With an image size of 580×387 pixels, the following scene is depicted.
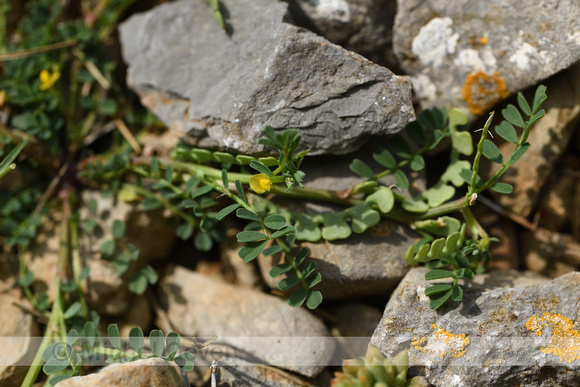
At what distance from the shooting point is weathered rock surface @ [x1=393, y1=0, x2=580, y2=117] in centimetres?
264

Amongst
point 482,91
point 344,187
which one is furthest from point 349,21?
point 344,187

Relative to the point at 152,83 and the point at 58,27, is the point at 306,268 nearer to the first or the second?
→ the point at 152,83

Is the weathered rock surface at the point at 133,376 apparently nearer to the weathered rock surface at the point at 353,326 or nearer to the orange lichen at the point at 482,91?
the weathered rock surface at the point at 353,326

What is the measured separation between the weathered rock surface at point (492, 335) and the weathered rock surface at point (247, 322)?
0.48 metres

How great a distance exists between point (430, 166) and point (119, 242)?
6.62ft

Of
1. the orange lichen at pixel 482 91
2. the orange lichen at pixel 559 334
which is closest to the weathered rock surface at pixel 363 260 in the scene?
the orange lichen at pixel 559 334

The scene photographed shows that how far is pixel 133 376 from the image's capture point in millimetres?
2205

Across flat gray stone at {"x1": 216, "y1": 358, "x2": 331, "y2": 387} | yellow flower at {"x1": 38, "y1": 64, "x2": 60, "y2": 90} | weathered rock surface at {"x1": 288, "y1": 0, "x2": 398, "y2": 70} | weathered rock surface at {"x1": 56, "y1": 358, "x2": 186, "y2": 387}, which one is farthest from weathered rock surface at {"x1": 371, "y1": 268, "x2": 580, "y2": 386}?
yellow flower at {"x1": 38, "y1": 64, "x2": 60, "y2": 90}

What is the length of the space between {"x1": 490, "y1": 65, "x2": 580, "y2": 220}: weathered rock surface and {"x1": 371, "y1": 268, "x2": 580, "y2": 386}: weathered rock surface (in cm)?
72

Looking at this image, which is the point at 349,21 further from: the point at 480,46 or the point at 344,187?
the point at 344,187

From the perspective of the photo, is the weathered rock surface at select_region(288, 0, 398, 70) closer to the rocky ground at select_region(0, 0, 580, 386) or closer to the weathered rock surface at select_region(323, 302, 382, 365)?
the rocky ground at select_region(0, 0, 580, 386)

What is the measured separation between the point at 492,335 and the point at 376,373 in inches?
25.4

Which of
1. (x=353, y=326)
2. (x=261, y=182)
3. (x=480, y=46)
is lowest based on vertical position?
(x=353, y=326)

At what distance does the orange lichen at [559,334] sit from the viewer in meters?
2.17
